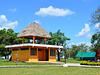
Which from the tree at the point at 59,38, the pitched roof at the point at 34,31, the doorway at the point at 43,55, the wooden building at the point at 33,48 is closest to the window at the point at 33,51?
the wooden building at the point at 33,48

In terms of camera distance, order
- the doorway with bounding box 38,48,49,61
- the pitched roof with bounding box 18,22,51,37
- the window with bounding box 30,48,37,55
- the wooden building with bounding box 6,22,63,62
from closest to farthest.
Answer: the wooden building with bounding box 6,22,63,62 → the window with bounding box 30,48,37,55 → the pitched roof with bounding box 18,22,51,37 → the doorway with bounding box 38,48,49,61

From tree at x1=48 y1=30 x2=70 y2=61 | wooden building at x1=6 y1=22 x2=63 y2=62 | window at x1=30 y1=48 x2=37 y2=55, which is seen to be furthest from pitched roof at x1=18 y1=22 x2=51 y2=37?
tree at x1=48 y1=30 x2=70 y2=61

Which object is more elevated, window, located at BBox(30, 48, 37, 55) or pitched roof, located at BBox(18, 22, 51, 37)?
pitched roof, located at BBox(18, 22, 51, 37)

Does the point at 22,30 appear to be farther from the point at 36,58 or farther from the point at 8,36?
the point at 8,36

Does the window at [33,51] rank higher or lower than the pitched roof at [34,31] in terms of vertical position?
lower

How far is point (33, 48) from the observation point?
63750 millimetres

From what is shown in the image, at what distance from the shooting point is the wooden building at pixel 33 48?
63.4 metres

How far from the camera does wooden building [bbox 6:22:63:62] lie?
63.4 metres

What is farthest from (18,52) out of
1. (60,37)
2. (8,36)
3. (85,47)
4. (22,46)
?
(85,47)

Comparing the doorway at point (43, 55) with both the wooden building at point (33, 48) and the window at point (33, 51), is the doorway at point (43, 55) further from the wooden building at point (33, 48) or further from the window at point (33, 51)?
the window at point (33, 51)

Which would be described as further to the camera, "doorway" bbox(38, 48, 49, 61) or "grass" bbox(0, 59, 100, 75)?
"doorway" bbox(38, 48, 49, 61)

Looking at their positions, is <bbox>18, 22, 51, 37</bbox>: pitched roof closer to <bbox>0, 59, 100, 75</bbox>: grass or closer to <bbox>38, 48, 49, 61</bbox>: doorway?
<bbox>38, 48, 49, 61</bbox>: doorway

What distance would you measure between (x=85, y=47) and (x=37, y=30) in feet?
223

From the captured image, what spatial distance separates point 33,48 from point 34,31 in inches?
150
